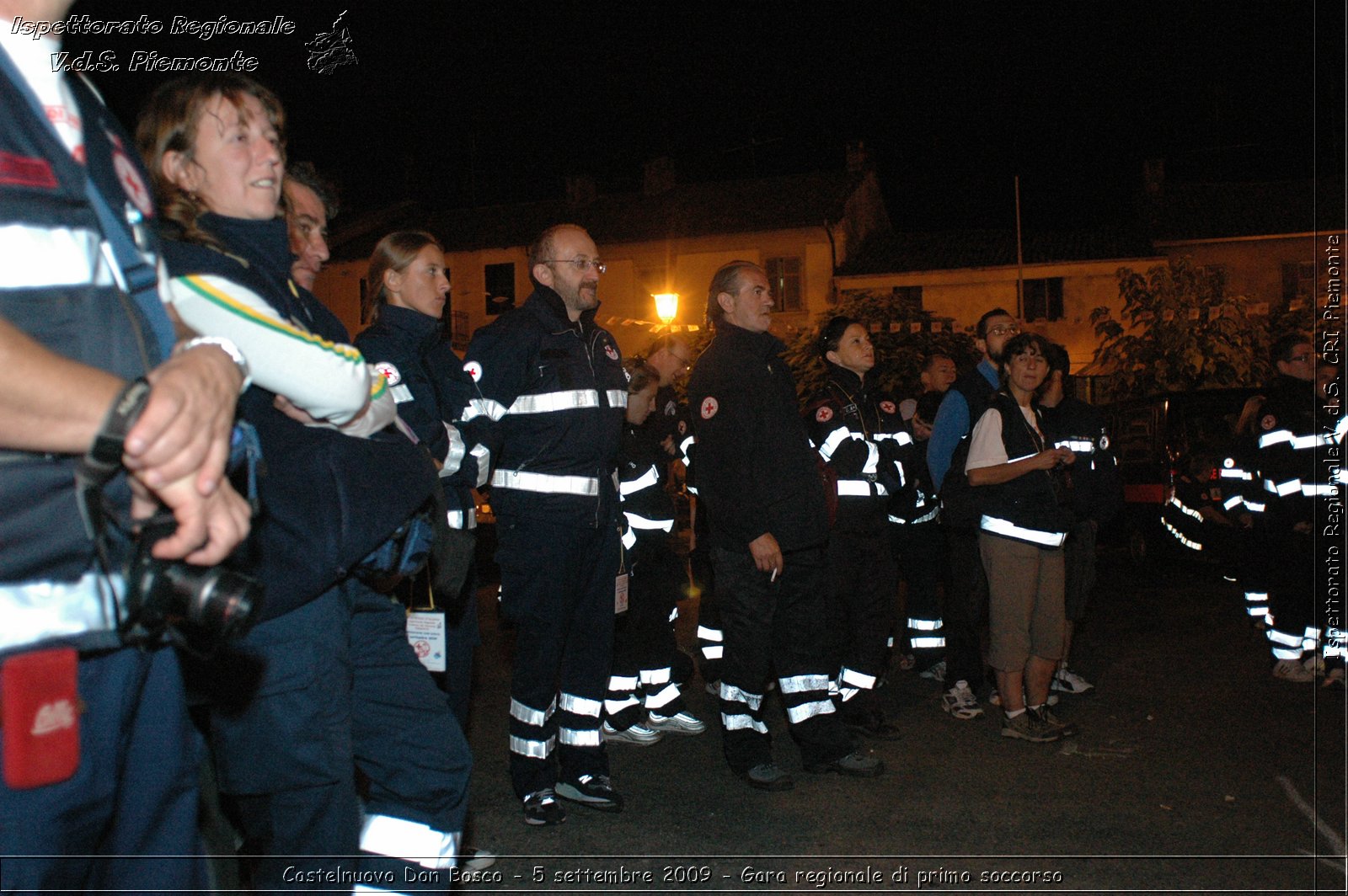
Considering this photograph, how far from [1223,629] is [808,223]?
31.3 meters

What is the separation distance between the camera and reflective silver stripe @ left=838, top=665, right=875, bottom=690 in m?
6.16

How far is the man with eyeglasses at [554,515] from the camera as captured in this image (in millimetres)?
4773

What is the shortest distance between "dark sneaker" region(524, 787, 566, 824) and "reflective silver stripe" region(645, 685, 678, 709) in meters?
1.75

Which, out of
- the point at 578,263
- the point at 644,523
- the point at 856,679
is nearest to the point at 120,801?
the point at 578,263

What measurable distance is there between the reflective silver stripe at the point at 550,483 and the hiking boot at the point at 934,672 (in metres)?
3.80

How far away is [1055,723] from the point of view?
5941 millimetres

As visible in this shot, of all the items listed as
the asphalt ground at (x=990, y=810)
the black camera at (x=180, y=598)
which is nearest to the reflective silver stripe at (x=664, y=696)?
the asphalt ground at (x=990, y=810)

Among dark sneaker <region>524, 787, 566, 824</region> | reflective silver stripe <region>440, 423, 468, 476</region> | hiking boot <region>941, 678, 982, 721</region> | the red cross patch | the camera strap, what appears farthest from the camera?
hiking boot <region>941, 678, 982, 721</region>

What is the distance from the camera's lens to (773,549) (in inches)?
210

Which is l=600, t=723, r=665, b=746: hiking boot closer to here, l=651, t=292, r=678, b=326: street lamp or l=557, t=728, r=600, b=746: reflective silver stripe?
l=557, t=728, r=600, b=746: reflective silver stripe

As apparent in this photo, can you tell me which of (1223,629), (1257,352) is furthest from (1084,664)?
(1257,352)

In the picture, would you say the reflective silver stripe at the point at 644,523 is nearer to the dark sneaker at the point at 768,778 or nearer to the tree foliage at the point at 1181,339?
the dark sneaker at the point at 768,778

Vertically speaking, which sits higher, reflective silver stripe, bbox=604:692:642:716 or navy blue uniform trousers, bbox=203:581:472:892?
navy blue uniform trousers, bbox=203:581:472:892

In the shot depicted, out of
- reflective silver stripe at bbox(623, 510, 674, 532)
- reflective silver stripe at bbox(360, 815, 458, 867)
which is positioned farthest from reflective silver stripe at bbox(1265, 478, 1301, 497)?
reflective silver stripe at bbox(360, 815, 458, 867)
